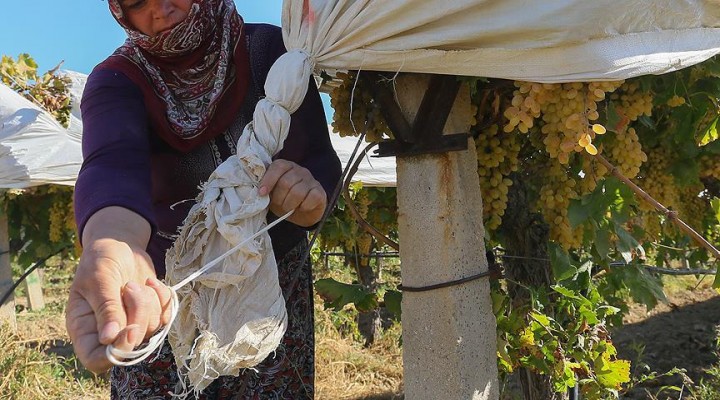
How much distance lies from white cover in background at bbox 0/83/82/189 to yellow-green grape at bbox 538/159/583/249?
11.2ft

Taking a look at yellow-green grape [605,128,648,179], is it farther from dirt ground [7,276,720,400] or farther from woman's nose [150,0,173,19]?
dirt ground [7,276,720,400]

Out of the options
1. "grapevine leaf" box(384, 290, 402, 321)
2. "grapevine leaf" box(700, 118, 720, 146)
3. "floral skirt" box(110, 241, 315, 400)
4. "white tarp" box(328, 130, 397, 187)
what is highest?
"white tarp" box(328, 130, 397, 187)

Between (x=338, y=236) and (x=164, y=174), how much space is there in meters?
3.54

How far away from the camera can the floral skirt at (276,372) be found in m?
1.68

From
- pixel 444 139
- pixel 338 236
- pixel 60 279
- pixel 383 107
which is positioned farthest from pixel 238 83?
pixel 60 279

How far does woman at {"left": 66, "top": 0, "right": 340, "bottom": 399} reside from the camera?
1283 millimetres

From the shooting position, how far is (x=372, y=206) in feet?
17.1

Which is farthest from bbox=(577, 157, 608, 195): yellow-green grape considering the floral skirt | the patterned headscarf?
the patterned headscarf

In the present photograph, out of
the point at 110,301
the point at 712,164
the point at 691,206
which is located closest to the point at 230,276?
the point at 110,301

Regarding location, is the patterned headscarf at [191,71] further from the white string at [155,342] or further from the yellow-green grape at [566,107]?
the yellow-green grape at [566,107]

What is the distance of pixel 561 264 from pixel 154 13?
3.77 ft

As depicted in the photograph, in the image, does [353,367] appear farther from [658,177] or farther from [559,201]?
[559,201]

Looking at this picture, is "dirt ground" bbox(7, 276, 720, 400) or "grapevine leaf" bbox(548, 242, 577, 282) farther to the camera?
"dirt ground" bbox(7, 276, 720, 400)

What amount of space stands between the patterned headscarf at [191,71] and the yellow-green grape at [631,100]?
800 millimetres
